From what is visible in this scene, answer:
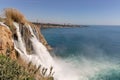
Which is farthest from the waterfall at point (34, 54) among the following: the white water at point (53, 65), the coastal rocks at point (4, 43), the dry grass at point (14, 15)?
the coastal rocks at point (4, 43)

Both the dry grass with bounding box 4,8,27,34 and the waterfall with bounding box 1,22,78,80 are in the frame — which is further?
the dry grass with bounding box 4,8,27,34

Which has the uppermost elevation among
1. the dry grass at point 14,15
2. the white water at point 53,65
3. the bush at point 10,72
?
the dry grass at point 14,15

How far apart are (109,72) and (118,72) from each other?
0.90 metres

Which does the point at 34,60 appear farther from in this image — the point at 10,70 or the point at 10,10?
the point at 10,70

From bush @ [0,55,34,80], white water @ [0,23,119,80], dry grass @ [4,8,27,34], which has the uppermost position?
dry grass @ [4,8,27,34]

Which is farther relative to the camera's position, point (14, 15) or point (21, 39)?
point (14, 15)

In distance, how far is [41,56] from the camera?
52.5 ft

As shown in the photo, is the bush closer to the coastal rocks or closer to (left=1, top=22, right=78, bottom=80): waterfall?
the coastal rocks

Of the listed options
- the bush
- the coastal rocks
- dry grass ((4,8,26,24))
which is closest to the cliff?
dry grass ((4,8,26,24))

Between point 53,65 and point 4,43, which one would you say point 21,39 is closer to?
point 4,43

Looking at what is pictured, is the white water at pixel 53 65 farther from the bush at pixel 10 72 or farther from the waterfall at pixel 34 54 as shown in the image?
the bush at pixel 10 72

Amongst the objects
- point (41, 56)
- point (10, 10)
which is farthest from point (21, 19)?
point (41, 56)

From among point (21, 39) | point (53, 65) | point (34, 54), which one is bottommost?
point (53, 65)

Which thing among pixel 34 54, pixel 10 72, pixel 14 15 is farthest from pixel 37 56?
pixel 10 72
